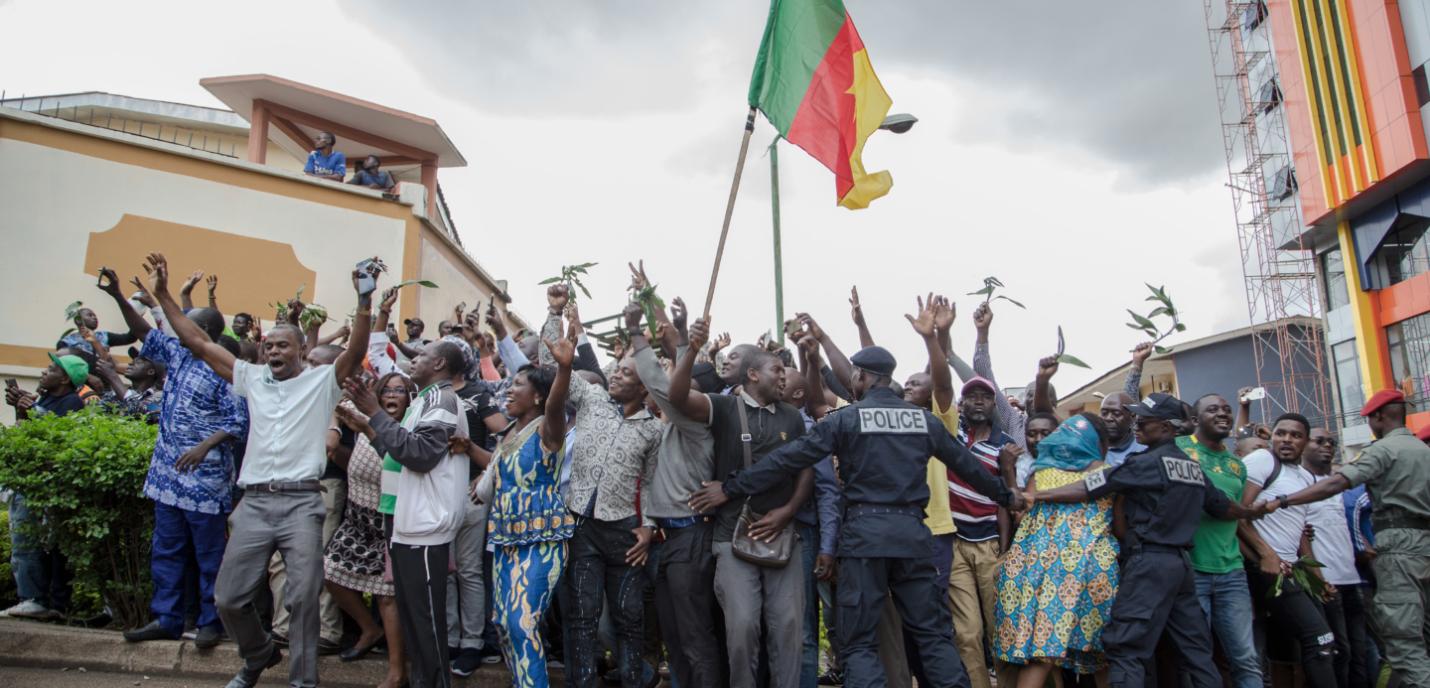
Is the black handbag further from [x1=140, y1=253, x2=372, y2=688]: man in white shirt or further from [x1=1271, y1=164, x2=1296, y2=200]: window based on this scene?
[x1=1271, y1=164, x2=1296, y2=200]: window

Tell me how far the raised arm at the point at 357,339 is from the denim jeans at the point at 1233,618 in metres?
5.30

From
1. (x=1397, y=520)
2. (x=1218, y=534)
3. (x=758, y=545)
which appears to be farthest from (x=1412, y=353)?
(x=758, y=545)

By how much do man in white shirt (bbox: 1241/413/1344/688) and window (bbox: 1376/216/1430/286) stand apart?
2318cm

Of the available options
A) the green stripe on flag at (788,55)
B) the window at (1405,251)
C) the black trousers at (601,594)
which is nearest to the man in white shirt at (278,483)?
the black trousers at (601,594)

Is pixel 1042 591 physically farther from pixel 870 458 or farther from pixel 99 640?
pixel 99 640

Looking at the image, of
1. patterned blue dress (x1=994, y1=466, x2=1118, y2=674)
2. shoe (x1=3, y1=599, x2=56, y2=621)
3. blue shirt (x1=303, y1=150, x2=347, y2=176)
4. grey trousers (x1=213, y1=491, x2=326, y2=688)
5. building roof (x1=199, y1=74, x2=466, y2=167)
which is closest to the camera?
grey trousers (x1=213, y1=491, x2=326, y2=688)

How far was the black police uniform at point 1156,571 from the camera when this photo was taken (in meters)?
5.22

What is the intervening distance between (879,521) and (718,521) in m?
0.91

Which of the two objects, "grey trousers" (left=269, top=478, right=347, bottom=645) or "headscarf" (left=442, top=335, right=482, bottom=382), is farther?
"grey trousers" (left=269, top=478, right=347, bottom=645)

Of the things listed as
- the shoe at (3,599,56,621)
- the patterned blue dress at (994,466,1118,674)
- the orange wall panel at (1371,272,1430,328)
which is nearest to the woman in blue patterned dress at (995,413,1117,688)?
the patterned blue dress at (994,466,1118,674)

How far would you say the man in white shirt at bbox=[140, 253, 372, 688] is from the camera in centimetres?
510

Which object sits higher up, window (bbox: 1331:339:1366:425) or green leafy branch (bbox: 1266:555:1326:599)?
window (bbox: 1331:339:1366:425)

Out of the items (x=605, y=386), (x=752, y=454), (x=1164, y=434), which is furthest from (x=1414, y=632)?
(x=605, y=386)

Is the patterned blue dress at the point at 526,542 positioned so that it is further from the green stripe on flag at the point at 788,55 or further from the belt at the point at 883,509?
the green stripe on flag at the point at 788,55
